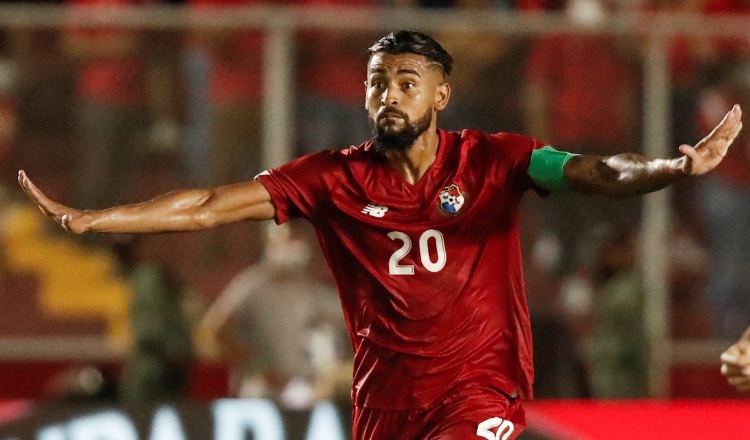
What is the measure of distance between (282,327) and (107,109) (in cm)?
182

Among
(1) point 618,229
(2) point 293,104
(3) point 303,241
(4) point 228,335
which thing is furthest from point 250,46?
(1) point 618,229

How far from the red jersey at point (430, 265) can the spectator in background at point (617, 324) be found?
342 centimetres

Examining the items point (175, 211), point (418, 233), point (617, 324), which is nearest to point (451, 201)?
point (418, 233)

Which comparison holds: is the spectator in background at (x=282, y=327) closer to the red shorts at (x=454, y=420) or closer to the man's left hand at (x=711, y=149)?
the red shorts at (x=454, y=420)

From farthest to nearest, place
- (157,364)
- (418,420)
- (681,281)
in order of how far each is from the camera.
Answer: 1. (681,281)
2. (157,364)
3. (418,420)

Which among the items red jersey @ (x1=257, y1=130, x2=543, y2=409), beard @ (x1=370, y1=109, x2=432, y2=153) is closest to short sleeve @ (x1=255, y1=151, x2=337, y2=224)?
red jersey @ (x1=257, y1=130, x2=543, y2=409)

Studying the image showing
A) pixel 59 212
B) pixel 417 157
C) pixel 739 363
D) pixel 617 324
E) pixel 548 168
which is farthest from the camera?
pixel 617 324

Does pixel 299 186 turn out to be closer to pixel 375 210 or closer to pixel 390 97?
pixel 375 210

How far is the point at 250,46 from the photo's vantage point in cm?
869

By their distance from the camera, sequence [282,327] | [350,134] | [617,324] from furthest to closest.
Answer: [350,134], [617,324], [282,327]

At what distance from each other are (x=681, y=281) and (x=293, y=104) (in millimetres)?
2696

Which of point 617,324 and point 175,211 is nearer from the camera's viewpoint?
point 175,211

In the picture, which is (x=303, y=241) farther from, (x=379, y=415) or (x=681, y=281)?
(x=379, y=415)

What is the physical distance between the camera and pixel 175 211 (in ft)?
16.3
